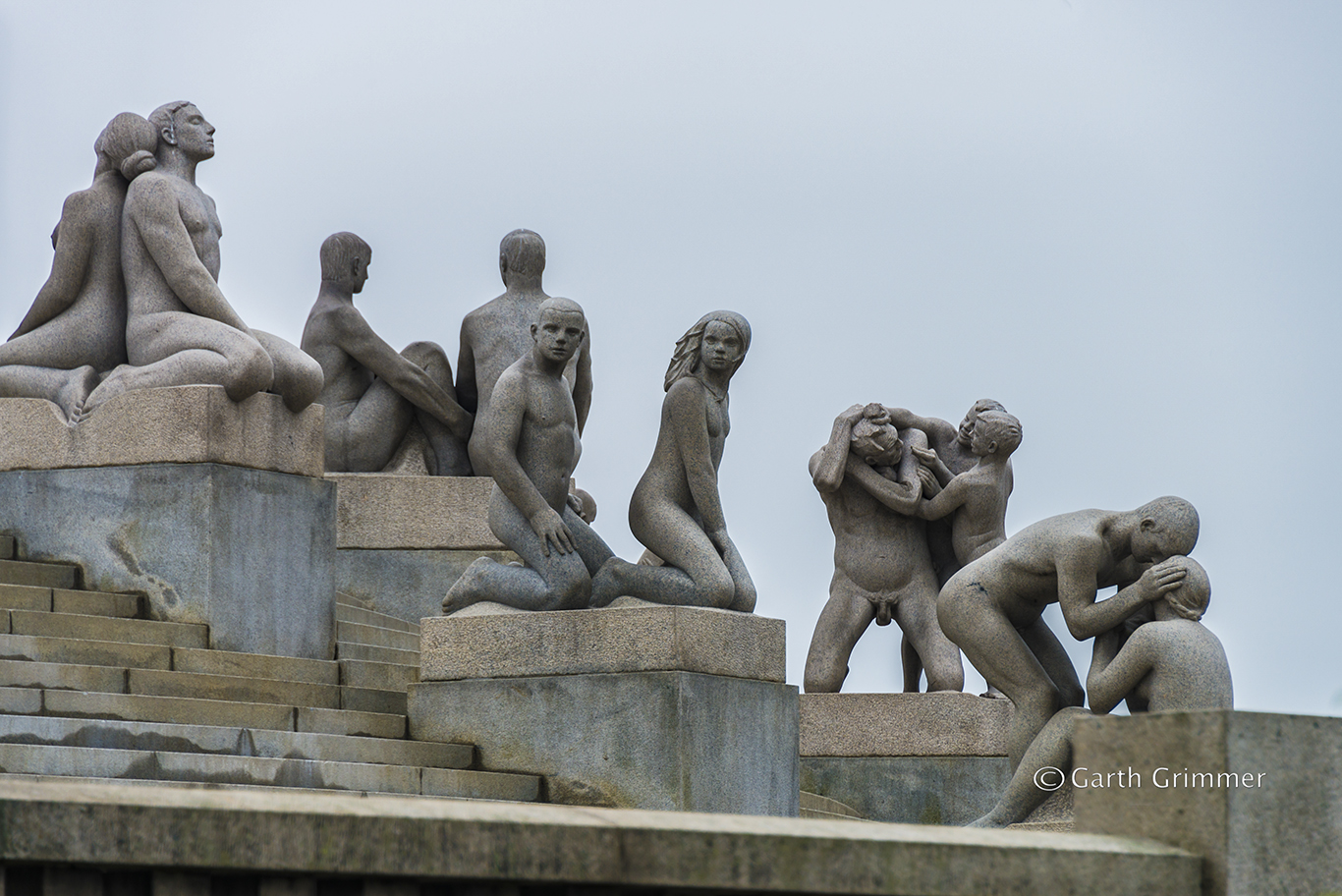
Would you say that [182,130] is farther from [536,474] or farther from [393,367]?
[536,474]

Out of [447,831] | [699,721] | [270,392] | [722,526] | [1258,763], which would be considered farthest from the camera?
[270,392]

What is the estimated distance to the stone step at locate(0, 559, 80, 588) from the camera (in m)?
11.1

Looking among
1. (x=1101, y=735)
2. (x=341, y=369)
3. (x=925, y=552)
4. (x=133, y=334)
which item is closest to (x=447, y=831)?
(x=1101, y=735)

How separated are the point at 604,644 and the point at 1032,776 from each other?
7.07 ft

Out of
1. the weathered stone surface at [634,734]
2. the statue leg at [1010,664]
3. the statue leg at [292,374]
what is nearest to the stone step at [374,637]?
the statue leg at [292,374]

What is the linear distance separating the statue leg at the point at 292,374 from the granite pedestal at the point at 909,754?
13.2 ft

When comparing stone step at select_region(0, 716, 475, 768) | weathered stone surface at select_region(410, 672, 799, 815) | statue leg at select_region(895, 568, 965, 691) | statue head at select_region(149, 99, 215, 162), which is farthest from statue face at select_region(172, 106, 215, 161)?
statue leg at select_region(895, 568, 965, 691)

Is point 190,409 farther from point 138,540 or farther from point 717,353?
point 717,353

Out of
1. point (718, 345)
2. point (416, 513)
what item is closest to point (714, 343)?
point (718, 345)

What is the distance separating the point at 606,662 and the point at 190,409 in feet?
9.40

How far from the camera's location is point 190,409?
11.2 meters

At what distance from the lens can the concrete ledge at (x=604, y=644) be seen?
10.0m

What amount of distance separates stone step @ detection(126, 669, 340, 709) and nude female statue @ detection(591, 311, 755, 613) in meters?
1.46

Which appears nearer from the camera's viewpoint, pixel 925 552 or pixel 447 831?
pixel 447 831
